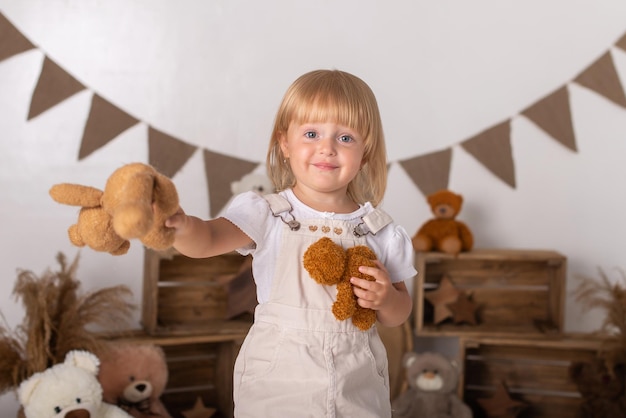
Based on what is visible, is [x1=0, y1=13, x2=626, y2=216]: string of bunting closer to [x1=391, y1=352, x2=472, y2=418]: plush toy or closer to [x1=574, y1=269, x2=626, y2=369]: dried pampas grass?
[x1=574, y1=269, x2=626, y2=369]: dried pampas grass

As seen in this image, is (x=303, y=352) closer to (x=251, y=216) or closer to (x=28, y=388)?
(x=251, y=216)

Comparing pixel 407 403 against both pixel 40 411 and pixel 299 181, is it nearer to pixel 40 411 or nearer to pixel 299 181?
pixel 40 411

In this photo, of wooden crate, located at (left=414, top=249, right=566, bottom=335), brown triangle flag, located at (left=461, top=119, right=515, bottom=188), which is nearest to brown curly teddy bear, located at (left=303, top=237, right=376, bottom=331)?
wooden crate, located at (left=414, top=249, right=566, bottom=335)

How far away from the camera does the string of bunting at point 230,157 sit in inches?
87.4

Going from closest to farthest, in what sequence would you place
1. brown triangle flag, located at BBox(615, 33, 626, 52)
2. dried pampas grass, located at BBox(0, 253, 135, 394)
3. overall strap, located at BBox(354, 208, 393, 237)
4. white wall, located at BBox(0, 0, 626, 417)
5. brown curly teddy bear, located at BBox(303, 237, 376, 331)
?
brown curly teddy bear, located at BBox(303, 237, 376, 331), overall strap, located at BBox(354, 208, 393, 237), dried pampas grass, located at BBox(0, 253, 135, 394), white wall, located at BBox(0, 0, 626, 417), brown triangle flag, located at BBox(615, 33, 626, 52)

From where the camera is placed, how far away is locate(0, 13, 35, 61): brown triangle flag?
2.17m

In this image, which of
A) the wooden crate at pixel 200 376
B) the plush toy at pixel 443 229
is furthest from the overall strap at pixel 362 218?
the wooden crate at pixel 200 376

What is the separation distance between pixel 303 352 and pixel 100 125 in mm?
1359

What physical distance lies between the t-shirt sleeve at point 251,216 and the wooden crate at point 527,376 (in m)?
1.45

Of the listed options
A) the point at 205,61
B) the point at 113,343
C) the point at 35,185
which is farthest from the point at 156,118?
the point at 113,343

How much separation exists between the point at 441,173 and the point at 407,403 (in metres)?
0.76

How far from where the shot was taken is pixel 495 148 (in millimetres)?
2535

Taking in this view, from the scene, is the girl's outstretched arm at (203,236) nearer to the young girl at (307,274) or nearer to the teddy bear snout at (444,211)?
the young girl at (307,274)

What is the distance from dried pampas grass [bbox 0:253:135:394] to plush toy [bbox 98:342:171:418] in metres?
0.08
